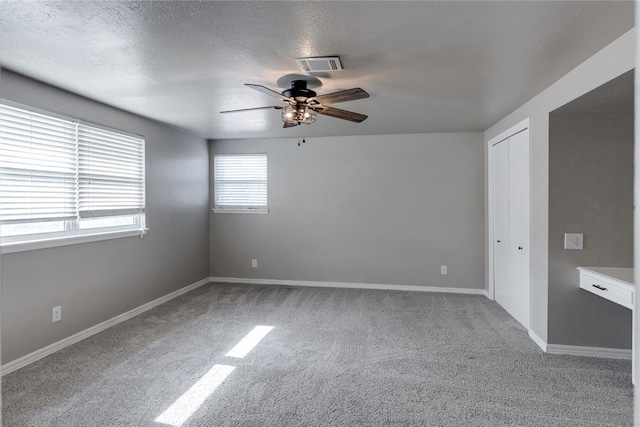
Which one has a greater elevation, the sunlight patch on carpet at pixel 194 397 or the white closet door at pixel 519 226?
the white closet door at pixel 519 226

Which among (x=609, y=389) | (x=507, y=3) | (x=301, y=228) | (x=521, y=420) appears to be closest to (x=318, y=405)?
(x=521, y=420)

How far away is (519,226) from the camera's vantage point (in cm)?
395

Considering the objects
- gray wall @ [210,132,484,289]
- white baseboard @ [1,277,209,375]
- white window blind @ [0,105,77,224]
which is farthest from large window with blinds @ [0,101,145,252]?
gray wall @ [210,132,484,289]

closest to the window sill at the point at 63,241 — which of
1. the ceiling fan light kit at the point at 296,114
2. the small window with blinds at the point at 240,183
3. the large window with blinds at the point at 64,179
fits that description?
the large window with blinds at the point at 64,179

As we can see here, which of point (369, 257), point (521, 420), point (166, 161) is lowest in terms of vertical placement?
point (521, 420)

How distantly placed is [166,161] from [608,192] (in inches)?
181

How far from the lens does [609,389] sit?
262 centimetres

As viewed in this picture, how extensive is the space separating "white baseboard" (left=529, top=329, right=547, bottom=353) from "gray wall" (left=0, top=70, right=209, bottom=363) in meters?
4.07

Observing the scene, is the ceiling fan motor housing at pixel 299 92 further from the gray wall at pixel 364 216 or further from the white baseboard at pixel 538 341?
the white baseboard at pixel 538 341

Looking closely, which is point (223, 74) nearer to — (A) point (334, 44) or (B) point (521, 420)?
(A) point (334, 44)

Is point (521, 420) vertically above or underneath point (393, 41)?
underneath

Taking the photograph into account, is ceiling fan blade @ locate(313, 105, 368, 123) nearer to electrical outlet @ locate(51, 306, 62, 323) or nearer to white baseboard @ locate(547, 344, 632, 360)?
white baseboard @ locate(547, 344, 632, 360)

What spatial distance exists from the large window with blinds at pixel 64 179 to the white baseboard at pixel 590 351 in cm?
425

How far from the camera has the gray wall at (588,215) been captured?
311 cm
